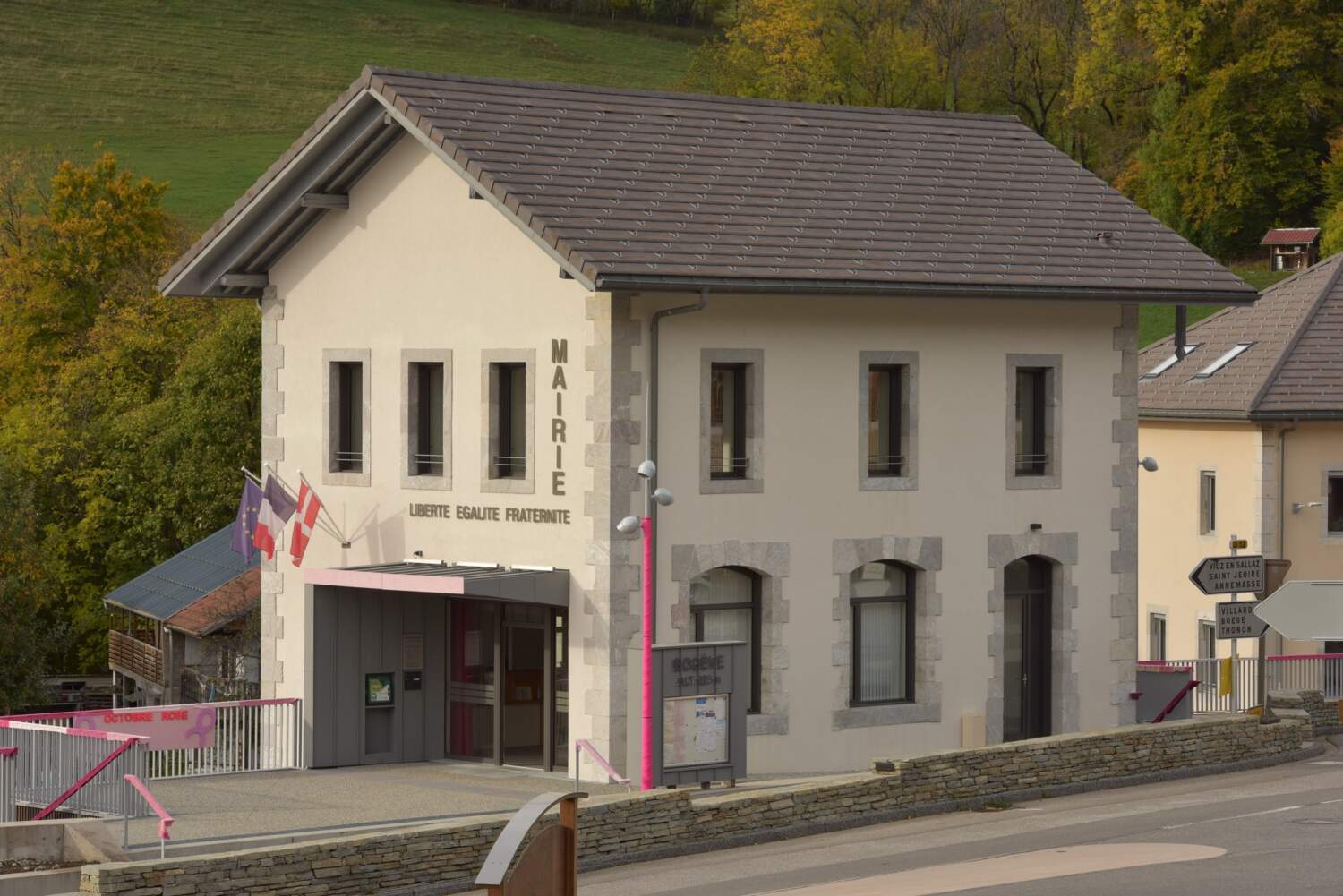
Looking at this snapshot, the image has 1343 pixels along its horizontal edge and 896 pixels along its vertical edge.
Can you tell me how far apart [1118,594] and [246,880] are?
15.5m

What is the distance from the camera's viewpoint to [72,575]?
61.2 m

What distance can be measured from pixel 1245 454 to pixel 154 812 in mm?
28272

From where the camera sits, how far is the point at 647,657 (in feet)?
80.5

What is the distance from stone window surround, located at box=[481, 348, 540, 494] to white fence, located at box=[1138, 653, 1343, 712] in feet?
43.2

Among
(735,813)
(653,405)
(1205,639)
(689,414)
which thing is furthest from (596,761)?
(1205,639)

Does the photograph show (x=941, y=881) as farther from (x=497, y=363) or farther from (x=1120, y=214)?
(x=1120, y=214)

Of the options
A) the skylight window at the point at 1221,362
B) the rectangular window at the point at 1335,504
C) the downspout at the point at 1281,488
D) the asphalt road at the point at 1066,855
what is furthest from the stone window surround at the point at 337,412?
the rectangular window at the point at 1335,504

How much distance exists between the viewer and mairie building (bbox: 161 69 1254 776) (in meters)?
26.8

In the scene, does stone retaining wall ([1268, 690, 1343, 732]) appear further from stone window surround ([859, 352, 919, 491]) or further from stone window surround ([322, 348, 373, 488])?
stone window surround ([322, 348, 373, 488])

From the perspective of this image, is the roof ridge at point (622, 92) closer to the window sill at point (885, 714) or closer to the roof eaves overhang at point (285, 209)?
the roof eaves overhang at point (285, 209)

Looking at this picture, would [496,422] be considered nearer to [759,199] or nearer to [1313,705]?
[759,199]

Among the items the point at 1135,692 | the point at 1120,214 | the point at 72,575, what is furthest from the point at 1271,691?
the point at 72,575

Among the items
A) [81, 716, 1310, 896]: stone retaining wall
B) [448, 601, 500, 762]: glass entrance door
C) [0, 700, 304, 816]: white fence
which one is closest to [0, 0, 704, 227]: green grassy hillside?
[448, 601, 500, 762]: glass entrance door

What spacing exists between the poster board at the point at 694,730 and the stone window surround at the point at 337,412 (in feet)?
22.9
